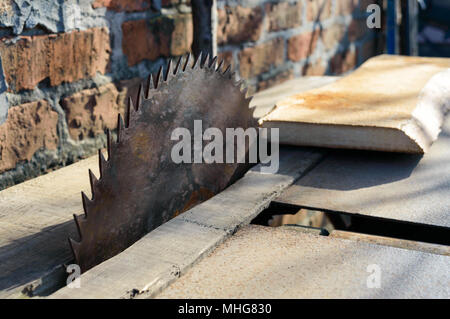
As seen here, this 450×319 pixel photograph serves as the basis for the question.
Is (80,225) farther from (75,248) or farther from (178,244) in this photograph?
(178,244)

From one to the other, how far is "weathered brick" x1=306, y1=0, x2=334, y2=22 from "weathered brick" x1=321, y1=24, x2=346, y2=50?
95 millimetres

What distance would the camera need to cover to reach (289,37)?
3.10m

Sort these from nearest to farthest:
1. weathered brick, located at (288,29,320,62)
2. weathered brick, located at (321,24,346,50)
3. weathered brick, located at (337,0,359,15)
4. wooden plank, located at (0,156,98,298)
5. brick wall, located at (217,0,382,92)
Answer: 1. wooden plank, located at (0,156,98,298)
2. brick wall, located at (217,0,382,92)
3. weathered brick, located at (288,29,320,62)
4. weathered brick, located at (321,24,346,50)
5. weathered brick, located at (337,0,359,15)

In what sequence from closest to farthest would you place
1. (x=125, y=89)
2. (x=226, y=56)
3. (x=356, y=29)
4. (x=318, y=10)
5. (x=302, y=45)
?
(x=125, y=89) < (x=226, y=56) < (x=302, y=45) < (x=318, y=10) < (x=356, y=29)

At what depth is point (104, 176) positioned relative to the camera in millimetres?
1146

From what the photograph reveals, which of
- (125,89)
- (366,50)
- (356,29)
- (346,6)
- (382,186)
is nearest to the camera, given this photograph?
(382,186)

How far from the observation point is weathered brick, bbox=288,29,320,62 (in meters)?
3.14

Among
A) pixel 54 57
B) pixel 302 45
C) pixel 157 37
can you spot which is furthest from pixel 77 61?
pixel 302 45

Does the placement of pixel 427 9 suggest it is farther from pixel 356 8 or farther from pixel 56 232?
pixel 56 232

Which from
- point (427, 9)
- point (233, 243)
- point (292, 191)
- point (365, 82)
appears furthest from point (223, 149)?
point (427, 9)

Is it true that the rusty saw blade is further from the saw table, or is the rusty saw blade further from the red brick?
the red brick

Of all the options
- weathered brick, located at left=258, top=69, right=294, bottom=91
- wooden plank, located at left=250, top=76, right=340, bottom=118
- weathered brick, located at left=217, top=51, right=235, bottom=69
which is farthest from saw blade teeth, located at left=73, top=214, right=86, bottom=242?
weathered brick, located at left=258, top=69, right=294, bottom=91

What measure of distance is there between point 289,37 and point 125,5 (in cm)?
133

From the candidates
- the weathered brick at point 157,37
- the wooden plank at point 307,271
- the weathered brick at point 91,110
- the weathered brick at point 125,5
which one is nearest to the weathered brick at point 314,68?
the weathered brick at point 157,37
